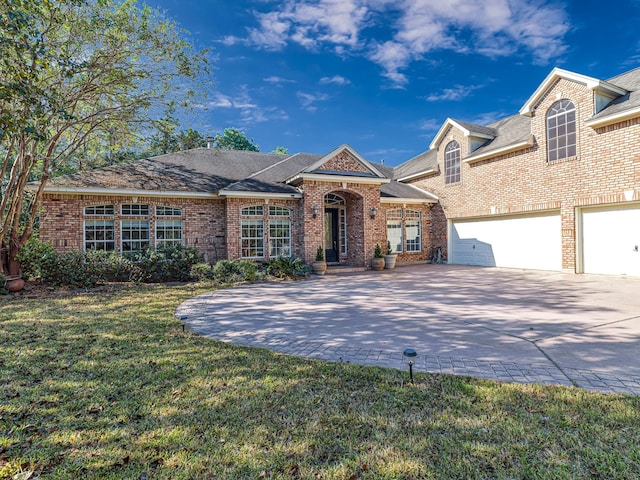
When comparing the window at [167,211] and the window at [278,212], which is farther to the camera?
the window at [278,212]

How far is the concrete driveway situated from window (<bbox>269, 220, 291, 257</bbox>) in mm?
4357

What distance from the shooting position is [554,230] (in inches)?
502

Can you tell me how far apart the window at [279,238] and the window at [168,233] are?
3.81 m

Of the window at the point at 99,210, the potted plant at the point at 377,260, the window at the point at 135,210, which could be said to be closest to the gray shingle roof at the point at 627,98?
the potted plant at the point at 377,260

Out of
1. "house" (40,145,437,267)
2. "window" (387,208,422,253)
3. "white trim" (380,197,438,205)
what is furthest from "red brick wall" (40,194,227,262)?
"window" (387,208,422,253)

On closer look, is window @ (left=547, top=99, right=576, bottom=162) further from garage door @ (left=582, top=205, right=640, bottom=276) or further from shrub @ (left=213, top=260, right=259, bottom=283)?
shrub @ (left=213, top=260, right=259, bottom=283)

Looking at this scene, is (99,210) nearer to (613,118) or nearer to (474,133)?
(474,133)

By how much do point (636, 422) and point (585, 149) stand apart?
491 inches

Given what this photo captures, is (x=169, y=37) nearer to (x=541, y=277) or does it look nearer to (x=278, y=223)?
(x=278, y=223)

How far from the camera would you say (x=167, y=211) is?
43.8 ft

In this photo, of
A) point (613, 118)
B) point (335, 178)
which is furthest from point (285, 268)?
point (613, 118)

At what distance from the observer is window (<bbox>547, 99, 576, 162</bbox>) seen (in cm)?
1220

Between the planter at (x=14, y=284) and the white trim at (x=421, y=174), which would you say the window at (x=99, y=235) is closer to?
the planter at (x=14, y=284)

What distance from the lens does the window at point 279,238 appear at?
14.4 m
